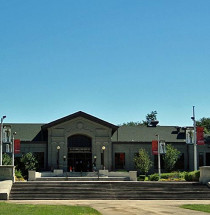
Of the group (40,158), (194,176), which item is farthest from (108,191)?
(40,158)

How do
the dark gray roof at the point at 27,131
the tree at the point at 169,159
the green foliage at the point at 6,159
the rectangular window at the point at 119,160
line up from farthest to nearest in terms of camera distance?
the dark gray roof at the point at 27,131 → the rectangular window at the point at 119,160 → the tree at the point at 169,159 → the green foliage at the point at 6,159

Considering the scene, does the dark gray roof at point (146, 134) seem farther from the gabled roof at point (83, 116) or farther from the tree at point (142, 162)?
the tree at point (142, 162)

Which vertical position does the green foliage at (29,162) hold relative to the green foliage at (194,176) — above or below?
above

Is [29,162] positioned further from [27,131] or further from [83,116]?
[83,116]

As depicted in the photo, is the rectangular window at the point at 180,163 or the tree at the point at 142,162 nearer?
the tree at the point at 142,162

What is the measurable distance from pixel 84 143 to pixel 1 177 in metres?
23.1

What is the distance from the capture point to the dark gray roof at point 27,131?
184 feet

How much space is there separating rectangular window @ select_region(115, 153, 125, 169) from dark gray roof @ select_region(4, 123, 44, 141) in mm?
10548

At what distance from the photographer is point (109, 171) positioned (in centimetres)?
5356

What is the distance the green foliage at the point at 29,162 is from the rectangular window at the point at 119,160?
35.0ft

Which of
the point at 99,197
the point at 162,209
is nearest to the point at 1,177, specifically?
the point at 99,197

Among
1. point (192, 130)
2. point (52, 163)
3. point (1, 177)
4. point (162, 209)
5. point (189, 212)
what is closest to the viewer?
point (189, 212)

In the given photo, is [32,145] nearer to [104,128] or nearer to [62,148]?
[62,148]

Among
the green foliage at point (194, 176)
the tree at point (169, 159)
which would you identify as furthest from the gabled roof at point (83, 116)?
the green foliage at point (194, 176)
